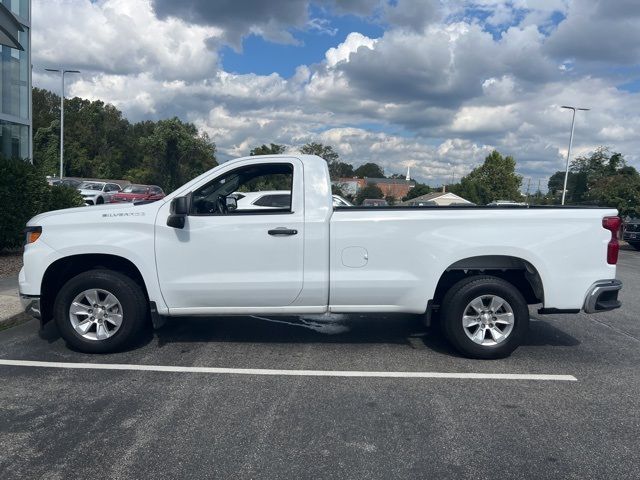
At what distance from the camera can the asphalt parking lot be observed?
3527 millimetres

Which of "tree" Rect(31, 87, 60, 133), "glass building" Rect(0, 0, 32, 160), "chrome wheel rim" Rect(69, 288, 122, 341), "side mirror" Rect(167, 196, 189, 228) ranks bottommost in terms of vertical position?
"chrome wheel rim" Rect(69, 288, 122, 341)

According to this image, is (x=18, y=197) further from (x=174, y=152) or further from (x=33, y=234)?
(x=174, y=152)

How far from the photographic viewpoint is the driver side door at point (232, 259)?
5.47m

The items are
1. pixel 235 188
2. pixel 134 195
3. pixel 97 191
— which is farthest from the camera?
pixel 134 195

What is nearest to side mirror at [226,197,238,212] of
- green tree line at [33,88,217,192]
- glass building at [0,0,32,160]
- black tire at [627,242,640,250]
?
glass building at [0,0,32,160]

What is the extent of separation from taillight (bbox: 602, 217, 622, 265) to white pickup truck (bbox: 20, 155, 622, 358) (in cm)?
→ 1

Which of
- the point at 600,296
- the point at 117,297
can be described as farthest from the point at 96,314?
the point at 600,296

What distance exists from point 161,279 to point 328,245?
1.69 meters

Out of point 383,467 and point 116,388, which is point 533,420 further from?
point 116,388

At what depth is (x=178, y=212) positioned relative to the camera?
529 centimetres

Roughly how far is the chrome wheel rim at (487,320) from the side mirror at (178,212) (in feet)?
9.70

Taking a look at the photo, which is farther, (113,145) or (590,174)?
(113,145)

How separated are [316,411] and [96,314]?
262 cm

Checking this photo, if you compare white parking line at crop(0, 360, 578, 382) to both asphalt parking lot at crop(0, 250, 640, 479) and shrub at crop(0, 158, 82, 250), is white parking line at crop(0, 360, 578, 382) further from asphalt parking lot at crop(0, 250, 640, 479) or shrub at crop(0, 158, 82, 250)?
shrub at crop(0, 158, 82, 250)
